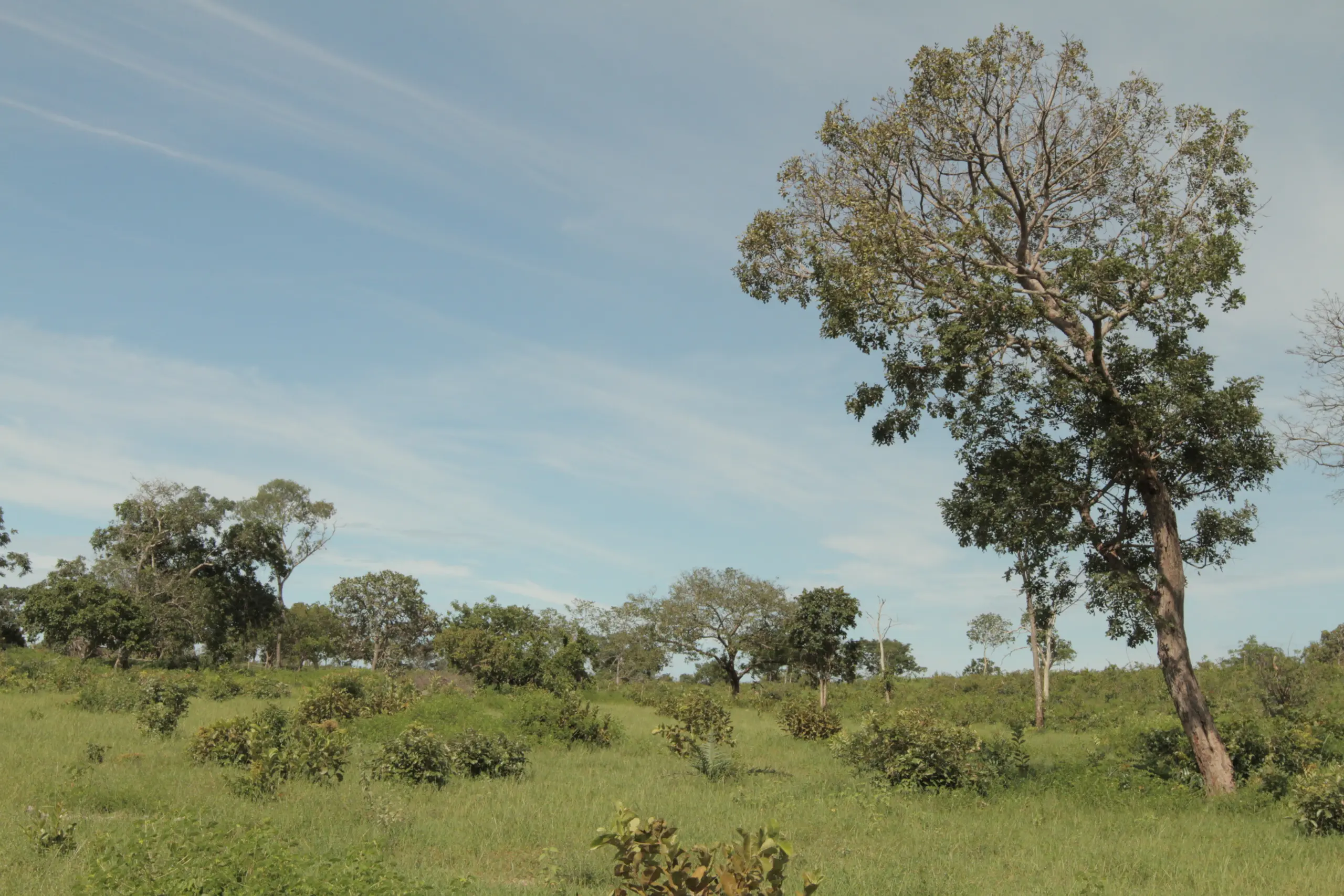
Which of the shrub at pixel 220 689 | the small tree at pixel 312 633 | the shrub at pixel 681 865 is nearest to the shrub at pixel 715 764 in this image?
the shrub at pixel 681 865

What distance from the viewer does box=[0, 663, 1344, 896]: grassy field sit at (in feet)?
30.9

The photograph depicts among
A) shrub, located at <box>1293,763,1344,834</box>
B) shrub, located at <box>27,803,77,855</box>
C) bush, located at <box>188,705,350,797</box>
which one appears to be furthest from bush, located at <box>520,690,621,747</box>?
shrub, located at <box>1293,763,1344,834</box>

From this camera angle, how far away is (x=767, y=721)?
32656mm

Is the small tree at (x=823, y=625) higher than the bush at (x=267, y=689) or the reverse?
higher

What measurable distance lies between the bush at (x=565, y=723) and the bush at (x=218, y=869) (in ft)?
46.4

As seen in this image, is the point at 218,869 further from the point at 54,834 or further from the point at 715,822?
the point at 715,822

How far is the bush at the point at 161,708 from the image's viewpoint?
19.3 meters

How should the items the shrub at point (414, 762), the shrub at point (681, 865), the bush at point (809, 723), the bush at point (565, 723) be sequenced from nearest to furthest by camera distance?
the shrub at point (681, 865) < the shrub at point (414, 762) < the bush at point (565, 723) < the bush at point (809, 723)

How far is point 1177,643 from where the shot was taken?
16469 millimetres

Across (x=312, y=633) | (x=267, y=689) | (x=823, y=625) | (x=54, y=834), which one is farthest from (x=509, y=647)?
(x=312, y=633)

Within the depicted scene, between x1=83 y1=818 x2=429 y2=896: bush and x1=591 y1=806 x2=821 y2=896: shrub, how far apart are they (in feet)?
8.16

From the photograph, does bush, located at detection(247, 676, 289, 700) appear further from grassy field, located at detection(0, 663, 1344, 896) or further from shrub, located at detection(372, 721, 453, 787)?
shrub, located at detection(372, 721, 453, 787)

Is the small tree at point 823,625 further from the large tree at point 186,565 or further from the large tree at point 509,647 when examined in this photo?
the large tree at point 186,565

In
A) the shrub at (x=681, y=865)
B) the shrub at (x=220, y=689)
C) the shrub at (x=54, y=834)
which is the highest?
the shrub at (x=681, y=865)
